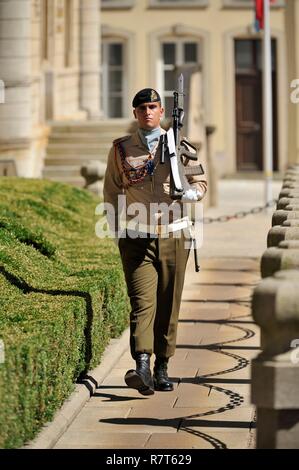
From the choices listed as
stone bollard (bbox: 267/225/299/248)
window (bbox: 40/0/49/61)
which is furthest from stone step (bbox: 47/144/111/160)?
stone bollard (bbox: 267/225/299/248)

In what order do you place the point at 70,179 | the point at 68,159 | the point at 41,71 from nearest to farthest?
the point at 70,179
the point at 41,71
the point at 68,159

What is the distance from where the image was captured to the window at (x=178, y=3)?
3484 cm

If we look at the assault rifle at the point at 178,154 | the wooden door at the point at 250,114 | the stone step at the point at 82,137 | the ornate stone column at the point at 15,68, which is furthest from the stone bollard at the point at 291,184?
the wooden door at the point at 250,114

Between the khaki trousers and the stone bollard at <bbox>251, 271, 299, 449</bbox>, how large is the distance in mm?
2598

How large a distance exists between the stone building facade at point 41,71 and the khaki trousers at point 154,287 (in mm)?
12399

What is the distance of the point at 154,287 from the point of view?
9797 mm

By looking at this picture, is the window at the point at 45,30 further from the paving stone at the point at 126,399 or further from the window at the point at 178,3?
the paving stone at the point at 126,399

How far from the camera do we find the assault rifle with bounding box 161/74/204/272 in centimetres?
956

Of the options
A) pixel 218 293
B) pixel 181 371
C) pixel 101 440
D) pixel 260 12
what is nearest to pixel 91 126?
pixel 260 12

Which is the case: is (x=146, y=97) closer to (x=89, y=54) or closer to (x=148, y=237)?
(x=148, y=237)

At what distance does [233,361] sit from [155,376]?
1.25m

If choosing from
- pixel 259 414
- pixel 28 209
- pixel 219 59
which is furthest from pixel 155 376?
pixel 219 59

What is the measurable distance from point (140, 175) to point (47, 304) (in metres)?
1.02

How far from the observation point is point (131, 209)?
384 inches
